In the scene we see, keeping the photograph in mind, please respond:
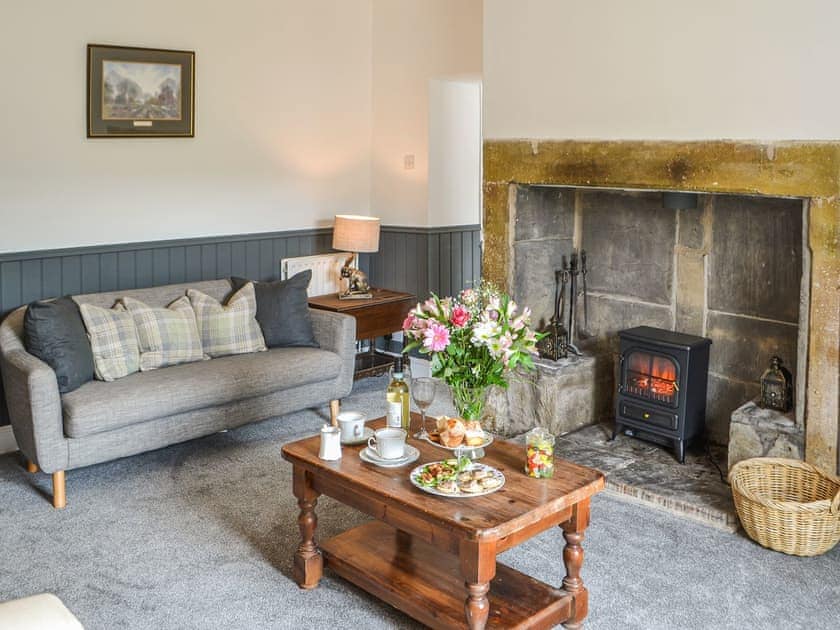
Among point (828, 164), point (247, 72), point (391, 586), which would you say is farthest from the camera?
point (247, 72)

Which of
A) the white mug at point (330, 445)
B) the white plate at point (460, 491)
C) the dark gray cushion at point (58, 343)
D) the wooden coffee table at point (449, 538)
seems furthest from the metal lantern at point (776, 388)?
the dark gray cushion at point (58, 343)

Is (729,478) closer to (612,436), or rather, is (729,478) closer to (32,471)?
(612,436)

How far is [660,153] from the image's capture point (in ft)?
13.7

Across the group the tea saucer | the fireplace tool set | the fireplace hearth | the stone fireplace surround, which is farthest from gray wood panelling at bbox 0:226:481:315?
the tea saucer

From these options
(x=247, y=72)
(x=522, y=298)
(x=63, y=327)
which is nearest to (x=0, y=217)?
(x=63, y=327)

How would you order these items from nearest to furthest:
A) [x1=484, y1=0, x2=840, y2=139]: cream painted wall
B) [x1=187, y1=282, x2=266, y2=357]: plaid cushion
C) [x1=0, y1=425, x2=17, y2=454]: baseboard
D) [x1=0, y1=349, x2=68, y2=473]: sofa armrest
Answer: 1. [x1=484, y1=0, x2=840, y2=139]: cream painted wall
2. [x1=0, y1=349, x2=68, y2=473]: sofa armrest
3. [x1=0, y1=425, x2=17, y2=454]: baseboard
4. [x1=187, y1=282, x2=266, y2=357]: plaid cushion

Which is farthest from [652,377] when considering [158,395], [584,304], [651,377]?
[158,395]

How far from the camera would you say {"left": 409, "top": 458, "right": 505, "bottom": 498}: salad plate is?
2.88m

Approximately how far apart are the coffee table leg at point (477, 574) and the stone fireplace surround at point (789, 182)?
180 cm

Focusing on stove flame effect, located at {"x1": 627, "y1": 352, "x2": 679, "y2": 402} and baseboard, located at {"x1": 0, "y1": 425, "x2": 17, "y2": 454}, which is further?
baseboard, located at {"x1": 0, "y1": 425, "x2": 17, "y2": 454}

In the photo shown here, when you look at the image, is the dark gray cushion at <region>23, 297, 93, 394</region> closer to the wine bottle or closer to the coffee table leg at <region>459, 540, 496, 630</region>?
the wine bottle

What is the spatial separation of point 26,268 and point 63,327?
74cm

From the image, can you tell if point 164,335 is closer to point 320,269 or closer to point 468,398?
point 320,269

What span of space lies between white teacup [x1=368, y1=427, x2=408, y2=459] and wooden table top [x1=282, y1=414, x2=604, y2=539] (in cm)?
5
